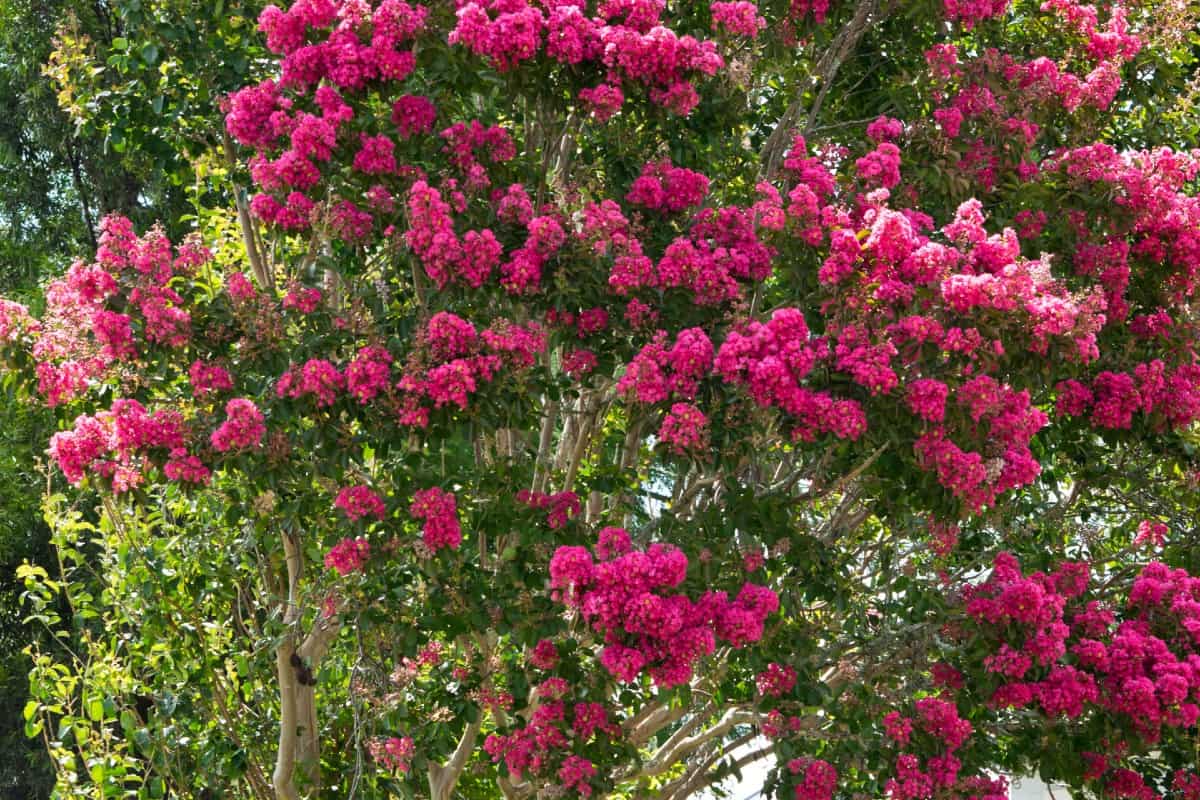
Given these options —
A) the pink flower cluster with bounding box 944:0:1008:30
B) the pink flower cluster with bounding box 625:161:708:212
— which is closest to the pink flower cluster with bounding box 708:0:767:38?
the pink flower cluster with bounding box 625:161:708:212

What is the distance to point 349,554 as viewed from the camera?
362 centimetres

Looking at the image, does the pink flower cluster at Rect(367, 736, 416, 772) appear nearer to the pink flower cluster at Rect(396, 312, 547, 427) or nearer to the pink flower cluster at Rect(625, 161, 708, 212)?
the pink flower cluster at Rect(396, 312, 547, 427)

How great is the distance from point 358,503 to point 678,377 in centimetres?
94

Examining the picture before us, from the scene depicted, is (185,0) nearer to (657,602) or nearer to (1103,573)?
(657,602)

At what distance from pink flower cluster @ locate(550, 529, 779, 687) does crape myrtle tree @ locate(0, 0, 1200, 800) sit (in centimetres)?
1

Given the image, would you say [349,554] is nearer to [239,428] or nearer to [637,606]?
[239,428]

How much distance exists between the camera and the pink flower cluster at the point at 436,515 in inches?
139

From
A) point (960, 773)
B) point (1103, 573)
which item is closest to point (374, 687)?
point (960, 773)

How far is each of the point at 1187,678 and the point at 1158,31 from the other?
238 cm

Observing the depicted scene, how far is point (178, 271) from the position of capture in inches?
147

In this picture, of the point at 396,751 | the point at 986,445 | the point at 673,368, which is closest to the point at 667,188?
the point at 673,368

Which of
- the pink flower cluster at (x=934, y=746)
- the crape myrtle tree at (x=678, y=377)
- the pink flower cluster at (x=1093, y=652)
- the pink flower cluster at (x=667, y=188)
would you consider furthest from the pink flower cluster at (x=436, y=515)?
the pink flower cluster at (x=1093, y=652)

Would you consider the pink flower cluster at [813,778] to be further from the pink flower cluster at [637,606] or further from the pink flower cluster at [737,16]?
the pink flower cluster at [737,16]

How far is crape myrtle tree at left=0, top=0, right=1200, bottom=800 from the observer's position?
11.2 feet
